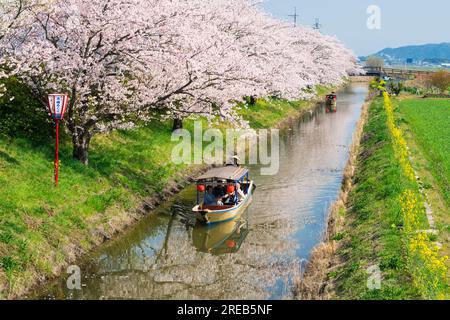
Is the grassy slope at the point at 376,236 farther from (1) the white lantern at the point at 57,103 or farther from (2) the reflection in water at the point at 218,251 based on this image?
(1) the white lantern at the point at 57,103

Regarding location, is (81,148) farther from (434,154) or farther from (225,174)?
(434,154)

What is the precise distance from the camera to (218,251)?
61.0 feet

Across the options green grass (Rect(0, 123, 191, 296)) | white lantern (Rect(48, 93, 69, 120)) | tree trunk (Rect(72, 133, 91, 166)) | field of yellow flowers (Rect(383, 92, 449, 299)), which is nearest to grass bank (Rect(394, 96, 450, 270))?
field of yellow flowers (Rect(383, 92, 449, 299))

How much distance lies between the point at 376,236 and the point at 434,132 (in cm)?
2466

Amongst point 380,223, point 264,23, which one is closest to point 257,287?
point 380,223

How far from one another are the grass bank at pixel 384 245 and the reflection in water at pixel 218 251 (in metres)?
1.28

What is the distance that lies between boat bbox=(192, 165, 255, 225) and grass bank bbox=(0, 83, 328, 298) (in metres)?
2.55

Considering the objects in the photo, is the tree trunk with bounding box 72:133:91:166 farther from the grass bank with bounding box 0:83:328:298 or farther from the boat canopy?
the boat canopy

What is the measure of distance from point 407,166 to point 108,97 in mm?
12931

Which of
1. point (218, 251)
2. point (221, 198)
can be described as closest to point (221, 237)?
point (218, 251)

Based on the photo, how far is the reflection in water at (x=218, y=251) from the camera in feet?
49.4

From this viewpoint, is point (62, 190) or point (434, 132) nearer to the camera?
point (62, 190)

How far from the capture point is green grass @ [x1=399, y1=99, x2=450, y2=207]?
79.2 ft

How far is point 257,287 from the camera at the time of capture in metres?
15.2
